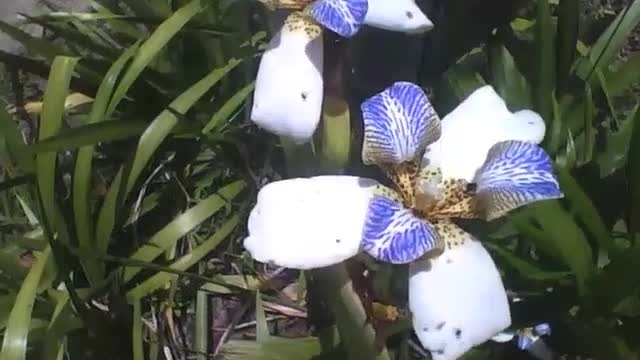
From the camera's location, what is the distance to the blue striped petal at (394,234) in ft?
2.60

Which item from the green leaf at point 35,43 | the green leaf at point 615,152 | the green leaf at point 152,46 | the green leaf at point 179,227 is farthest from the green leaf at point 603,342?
the green leaf at point 35,43

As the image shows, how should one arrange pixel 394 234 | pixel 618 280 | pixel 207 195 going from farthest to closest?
1. pixel 207 195
2. pixel 618 280
3. pixel 394 234

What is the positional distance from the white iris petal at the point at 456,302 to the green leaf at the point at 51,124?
39 centimetres

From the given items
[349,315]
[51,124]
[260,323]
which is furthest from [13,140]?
[349,315]

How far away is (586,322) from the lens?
98 centimetres

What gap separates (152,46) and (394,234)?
41 centimetres

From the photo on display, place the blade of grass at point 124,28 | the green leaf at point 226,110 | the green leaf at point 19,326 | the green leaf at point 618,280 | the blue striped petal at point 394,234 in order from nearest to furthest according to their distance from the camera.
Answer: the blue striped petal at point 394,234 < the green leaf at point 618,280 < the green leaf at point 19,326 < the green leaf at point 226,110 < the blade of grass at point 124,28

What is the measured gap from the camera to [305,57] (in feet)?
2.87

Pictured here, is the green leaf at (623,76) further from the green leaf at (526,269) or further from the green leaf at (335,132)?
the green leaf at (335,132)

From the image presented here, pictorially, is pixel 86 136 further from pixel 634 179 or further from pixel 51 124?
pixel 634 179

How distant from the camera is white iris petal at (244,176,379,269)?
80 centimetres

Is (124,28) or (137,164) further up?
(124,28)

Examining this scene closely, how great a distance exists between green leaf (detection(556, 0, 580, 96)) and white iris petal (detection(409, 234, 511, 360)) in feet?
0.97

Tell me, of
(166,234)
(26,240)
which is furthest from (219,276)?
(26,240)
